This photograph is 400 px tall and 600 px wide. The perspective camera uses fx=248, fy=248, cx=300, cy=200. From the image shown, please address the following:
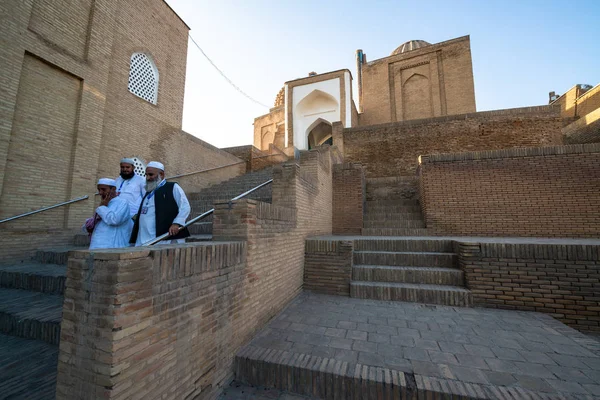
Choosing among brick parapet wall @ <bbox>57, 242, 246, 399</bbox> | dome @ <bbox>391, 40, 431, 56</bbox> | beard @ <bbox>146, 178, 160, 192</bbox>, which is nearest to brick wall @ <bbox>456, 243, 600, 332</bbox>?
brick parapet wall @ <bbox>57, 242, 246, 399</bbox>

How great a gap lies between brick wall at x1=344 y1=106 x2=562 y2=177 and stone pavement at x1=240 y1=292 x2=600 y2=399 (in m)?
7.38

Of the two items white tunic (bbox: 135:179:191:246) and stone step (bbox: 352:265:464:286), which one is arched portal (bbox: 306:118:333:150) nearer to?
stone step (bbox: 352:265:464:286)

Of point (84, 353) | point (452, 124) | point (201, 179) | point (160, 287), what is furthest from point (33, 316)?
point (452, 124)

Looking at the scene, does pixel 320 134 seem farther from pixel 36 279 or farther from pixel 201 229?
pixel 36 279

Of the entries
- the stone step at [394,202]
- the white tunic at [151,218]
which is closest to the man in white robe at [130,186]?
the white tunic at [151,218]

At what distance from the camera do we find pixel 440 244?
444cm

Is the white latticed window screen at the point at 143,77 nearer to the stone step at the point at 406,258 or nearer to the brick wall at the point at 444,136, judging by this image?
the brick wall at the point at 444,136

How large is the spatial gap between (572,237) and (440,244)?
315 cm

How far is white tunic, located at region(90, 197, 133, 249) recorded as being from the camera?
257cm

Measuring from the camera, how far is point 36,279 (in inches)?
136

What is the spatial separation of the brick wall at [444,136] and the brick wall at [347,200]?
143 inches

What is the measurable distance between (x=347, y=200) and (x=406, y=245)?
240cm

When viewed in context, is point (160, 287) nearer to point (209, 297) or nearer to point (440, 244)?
point (209, 297)

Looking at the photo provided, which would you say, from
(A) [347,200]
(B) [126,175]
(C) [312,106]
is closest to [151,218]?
(B) [126,175]
